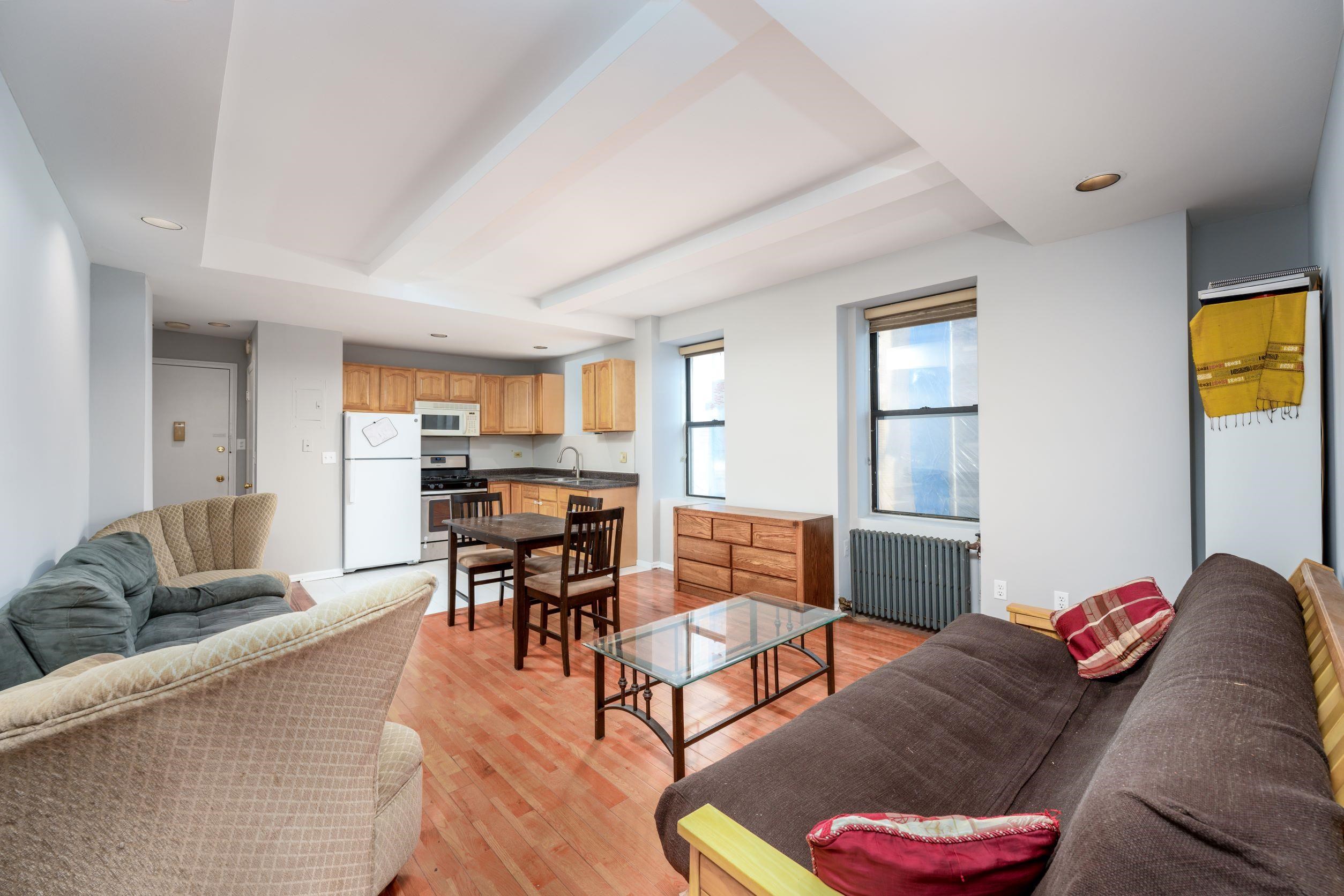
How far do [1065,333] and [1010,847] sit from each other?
3.06 metres

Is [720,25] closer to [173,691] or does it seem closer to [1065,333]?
[173,691]

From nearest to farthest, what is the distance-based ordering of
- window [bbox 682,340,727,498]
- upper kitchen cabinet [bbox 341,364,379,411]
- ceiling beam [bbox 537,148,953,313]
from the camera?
ceiling beam [bbox 537,148,953,313], window [bbox 682,340,727,498], upper kitchen cabinet [bbox 341,364,379,411]

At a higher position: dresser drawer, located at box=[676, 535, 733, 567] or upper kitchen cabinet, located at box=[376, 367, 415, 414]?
upper kitchen cabinet, located at box=[376, 367, 415, 414]

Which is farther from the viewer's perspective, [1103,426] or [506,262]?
[506,262]

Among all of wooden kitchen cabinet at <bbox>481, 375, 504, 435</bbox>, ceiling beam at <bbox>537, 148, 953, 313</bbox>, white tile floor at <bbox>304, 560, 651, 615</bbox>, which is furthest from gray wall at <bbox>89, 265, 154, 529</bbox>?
wooden kitchen cabinet at <bbox>481, 375, 504, 435</bbox>

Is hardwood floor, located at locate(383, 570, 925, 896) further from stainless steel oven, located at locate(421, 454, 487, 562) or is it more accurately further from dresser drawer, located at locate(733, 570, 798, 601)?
stainless steel oven, located at locate(421, 454, 487, 562)

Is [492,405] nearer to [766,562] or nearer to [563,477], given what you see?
[563,477]

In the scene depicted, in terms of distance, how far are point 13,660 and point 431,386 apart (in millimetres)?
5085

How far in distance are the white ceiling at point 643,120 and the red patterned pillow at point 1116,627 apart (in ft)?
5.32

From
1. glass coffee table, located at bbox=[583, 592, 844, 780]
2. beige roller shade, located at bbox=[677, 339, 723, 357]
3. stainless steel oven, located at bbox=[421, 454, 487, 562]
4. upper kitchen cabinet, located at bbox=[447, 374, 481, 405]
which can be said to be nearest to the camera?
glass coffee table, located at bbox=[583, 592, 844, 780]

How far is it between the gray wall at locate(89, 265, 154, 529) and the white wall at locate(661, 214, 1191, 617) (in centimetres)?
455

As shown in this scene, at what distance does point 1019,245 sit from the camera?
321 cm

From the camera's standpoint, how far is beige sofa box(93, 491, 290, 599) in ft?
10.7

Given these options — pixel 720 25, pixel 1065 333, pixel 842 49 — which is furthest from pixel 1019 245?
pixel 720 25
